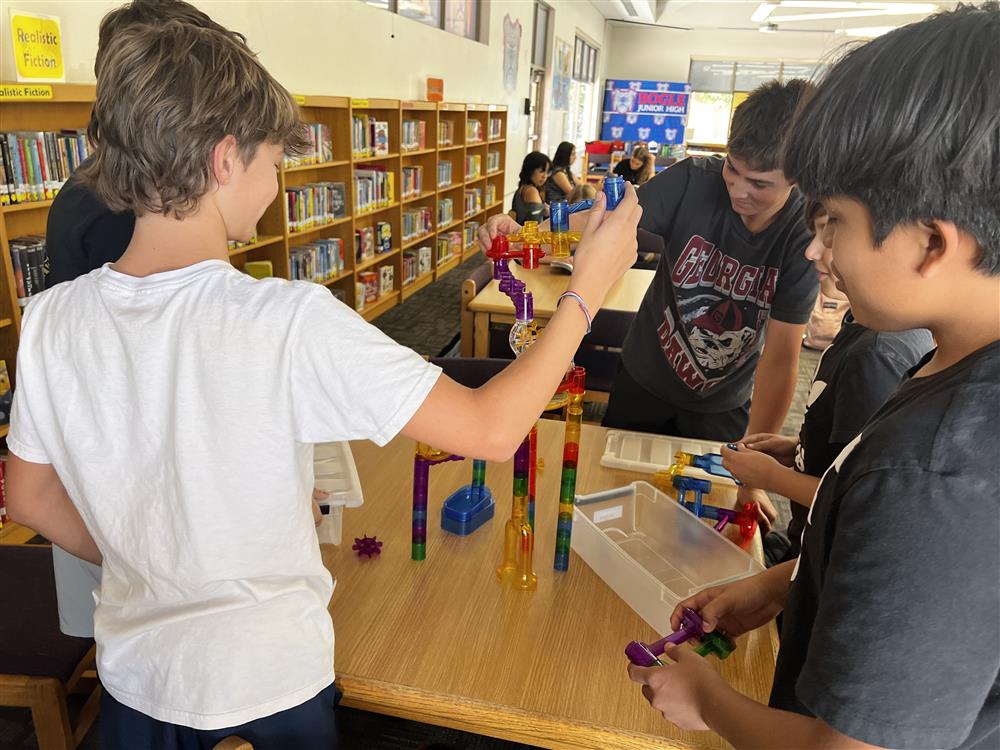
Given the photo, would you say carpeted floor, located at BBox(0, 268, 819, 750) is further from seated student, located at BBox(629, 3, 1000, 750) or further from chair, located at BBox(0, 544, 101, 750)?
seated student, located at BBox(629, 3, 1000, 750)

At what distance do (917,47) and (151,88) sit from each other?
71 cm

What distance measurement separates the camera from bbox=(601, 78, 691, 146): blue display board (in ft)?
46.1

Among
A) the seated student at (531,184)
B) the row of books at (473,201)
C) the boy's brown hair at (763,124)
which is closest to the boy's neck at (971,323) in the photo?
the boy's brown hair at (763,124)

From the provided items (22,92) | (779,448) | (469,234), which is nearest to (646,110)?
(469,234)

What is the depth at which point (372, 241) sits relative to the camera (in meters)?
5.54

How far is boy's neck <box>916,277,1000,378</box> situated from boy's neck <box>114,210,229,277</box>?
74 centimetres

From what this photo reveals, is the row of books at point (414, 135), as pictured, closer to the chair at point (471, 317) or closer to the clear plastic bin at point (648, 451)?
the chair at point (471, 317)

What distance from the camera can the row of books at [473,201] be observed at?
767 centimetres

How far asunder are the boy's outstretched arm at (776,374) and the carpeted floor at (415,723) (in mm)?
1020

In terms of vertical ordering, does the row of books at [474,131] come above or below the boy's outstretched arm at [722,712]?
above

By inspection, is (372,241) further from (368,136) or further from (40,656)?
(40,656)

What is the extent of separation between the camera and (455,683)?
0.94 meters

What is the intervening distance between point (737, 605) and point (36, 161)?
2.75 m

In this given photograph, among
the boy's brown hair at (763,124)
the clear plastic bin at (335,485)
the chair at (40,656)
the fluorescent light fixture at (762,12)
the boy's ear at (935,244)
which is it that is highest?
the fluorescent light fixture at (762,12)
